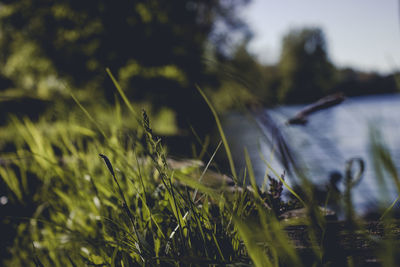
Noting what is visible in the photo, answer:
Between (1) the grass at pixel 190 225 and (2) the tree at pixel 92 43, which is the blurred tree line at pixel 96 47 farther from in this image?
(1) the grass at pixel 190 225

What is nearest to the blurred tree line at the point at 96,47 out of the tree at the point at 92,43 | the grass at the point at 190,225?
the tree at the point at 92,43

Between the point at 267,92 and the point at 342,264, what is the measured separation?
1.35ft

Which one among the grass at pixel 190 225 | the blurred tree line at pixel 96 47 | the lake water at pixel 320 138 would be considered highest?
the blurred tree line at pixel 96 47

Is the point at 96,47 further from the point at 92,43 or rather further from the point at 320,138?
the point at 320,138

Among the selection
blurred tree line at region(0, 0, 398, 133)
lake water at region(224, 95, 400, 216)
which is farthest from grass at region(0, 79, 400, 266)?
blurred tree line at region(0, 0, 398, 133)

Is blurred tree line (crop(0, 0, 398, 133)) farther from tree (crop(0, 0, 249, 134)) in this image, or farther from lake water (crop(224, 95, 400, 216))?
lake water (crop(224, 95, 400, 216))

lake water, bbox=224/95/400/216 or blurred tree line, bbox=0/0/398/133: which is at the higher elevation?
blurred tree line, bbox=0/0/398/133

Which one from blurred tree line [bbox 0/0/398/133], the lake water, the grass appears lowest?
the grass

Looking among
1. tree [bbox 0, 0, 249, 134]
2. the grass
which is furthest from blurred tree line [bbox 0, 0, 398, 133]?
the grass

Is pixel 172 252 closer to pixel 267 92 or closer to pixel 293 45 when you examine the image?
pixel 267 92

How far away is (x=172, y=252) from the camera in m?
0.82

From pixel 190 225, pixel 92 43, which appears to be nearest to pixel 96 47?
pixel 92 43

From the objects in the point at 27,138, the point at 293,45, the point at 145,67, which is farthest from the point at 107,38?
the point at 293,45

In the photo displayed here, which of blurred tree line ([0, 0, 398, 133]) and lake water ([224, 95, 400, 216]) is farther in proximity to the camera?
blurred tree line ([0, 0, 398, 133])
